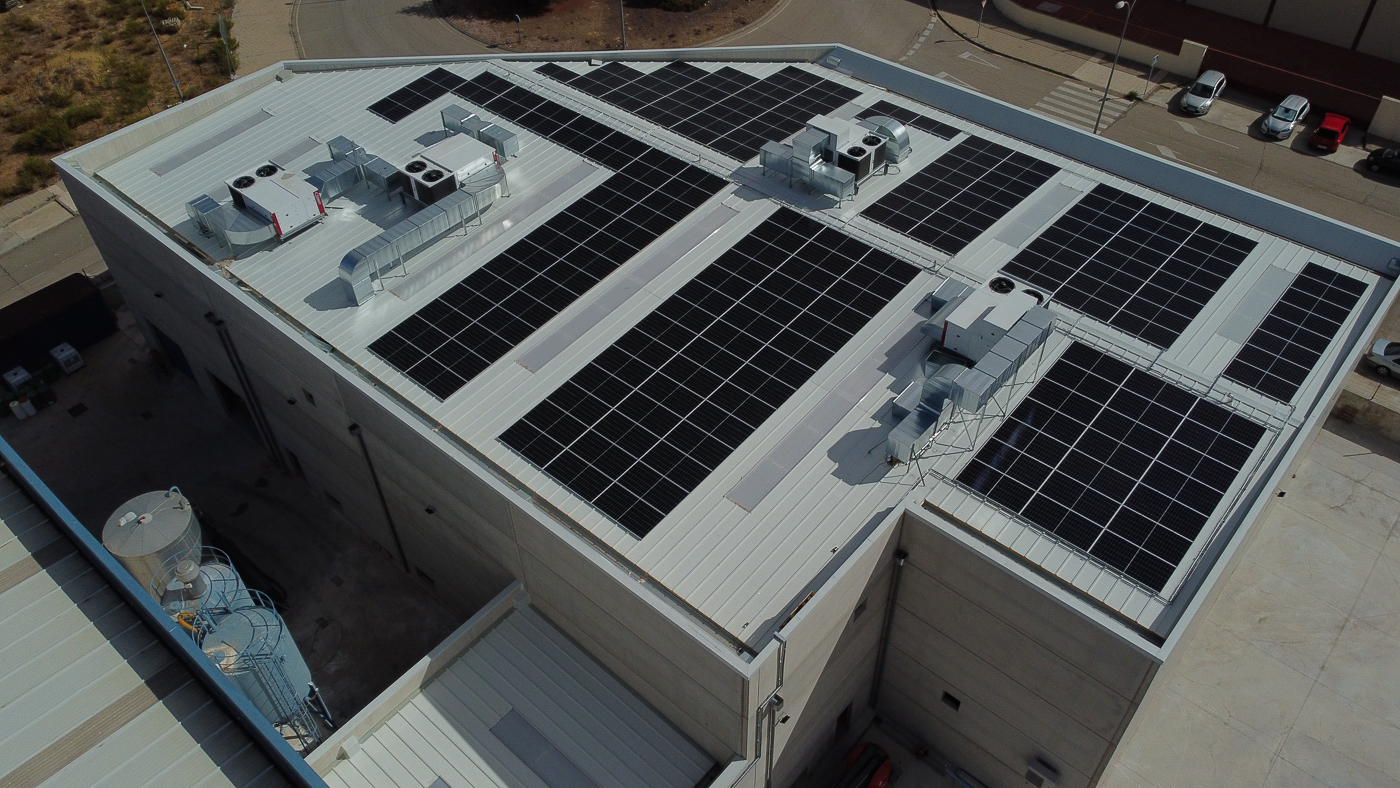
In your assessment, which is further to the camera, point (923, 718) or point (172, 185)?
point (172, 185)

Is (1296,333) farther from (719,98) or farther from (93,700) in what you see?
(93,700)

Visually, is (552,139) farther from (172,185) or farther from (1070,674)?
(1070,674)

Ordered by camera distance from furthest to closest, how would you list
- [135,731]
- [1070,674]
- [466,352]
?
[466,352] < [1070,674] < [135,731]

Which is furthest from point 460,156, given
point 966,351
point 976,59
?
point 976,59

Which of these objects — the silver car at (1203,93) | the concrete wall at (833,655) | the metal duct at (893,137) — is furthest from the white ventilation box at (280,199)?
the silver car at (1203,93)

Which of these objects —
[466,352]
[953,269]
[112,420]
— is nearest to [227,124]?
[112,420]

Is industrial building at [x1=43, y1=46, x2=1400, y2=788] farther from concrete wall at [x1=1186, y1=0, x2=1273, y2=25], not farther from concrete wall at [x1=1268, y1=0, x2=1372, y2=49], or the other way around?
concrete wall at [x1=1186, y1=0, x2=1273, y2=25]
